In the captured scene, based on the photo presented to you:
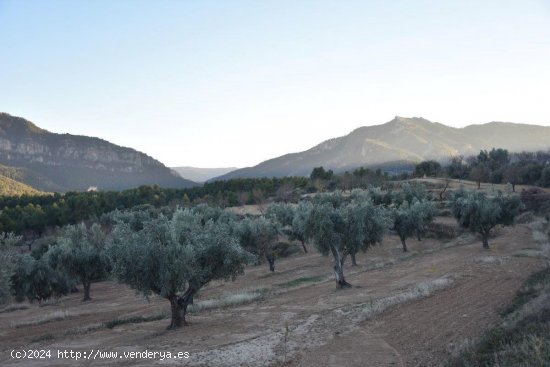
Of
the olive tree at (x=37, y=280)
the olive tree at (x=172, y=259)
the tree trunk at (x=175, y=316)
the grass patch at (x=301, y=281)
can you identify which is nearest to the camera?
the olive tree at (x=172, y=259)

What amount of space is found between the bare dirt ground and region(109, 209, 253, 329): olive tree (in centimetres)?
245

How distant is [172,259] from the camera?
2398cm

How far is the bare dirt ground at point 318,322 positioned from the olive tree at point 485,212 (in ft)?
24.4

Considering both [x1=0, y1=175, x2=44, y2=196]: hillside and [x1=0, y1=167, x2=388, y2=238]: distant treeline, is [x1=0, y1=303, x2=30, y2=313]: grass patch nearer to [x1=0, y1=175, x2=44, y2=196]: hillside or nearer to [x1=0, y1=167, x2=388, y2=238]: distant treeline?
[x1=0, y1=167, x2=388, y2=238]: distant treeline

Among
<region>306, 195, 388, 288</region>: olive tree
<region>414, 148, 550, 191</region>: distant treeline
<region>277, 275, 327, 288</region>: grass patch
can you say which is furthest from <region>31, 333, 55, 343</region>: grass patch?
<region>414, 148, 550, 191</region>: distant treeline

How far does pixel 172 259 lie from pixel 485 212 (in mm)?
42378

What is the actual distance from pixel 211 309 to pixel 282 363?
14.8 meters

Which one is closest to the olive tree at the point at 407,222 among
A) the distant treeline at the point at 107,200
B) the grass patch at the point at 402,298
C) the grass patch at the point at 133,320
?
the grass patch at the point at 402,298

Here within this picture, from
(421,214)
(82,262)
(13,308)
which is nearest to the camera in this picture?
(13,308)

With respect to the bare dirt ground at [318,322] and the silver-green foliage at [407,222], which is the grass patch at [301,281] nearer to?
the bare dirt ground at [318,322]

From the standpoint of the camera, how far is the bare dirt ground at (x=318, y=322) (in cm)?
1834

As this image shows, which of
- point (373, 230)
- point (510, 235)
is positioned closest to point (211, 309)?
point (373, 230)

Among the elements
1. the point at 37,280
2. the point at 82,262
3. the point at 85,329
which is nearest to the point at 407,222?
the point at 82,262

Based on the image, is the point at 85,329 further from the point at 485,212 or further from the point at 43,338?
the point at 485,212
